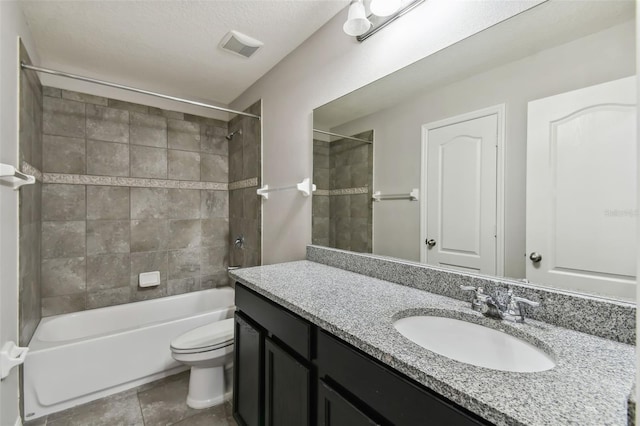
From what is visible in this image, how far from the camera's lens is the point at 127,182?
2.61 meters

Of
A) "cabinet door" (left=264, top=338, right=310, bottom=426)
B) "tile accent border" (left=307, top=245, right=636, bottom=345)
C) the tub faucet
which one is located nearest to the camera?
"tile accent border" (left=307, top=245, right=636, bottom=345)

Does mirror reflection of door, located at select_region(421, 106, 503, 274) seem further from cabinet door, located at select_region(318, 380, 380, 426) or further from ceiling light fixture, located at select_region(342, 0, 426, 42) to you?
cabinet door, located at select_region(318, 380, 380, 426)

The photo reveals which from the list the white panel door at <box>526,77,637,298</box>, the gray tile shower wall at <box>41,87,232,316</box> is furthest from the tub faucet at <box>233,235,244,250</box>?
the white panel door at <box>526,77,637,298</box>

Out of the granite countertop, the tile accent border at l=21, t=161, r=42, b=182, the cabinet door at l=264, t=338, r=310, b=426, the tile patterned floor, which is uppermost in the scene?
the tile accent border at l=21, t=161, r=42, b=182

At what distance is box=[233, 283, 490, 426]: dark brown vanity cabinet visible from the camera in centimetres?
65

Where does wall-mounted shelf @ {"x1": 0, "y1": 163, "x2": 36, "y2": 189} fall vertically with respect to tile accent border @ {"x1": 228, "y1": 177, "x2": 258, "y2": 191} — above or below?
below

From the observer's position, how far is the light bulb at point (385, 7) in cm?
128

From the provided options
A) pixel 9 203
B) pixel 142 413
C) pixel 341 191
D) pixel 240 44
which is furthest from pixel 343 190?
pixel 142 413

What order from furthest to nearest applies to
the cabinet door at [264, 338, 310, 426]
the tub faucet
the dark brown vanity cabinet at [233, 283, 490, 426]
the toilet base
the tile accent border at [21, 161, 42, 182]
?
the tub faucet < the toilet base < the tile accent border at [21, 161, 42, 182] < the cabinet door at [264, 338, 310, 426] < the dark brown vanity cabinet at [233, 283, 490, 426]

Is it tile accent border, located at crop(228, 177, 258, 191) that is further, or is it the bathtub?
tile accent border, located at crop(228, 177, 258, 191)

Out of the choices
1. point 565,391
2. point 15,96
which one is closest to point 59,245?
point 15,96

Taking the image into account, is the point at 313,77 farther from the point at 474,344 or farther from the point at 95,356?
the point at 95,356

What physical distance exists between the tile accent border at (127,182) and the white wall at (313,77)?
37.2 inches

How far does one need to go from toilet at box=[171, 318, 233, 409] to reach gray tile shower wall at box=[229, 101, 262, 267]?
2.58ft
